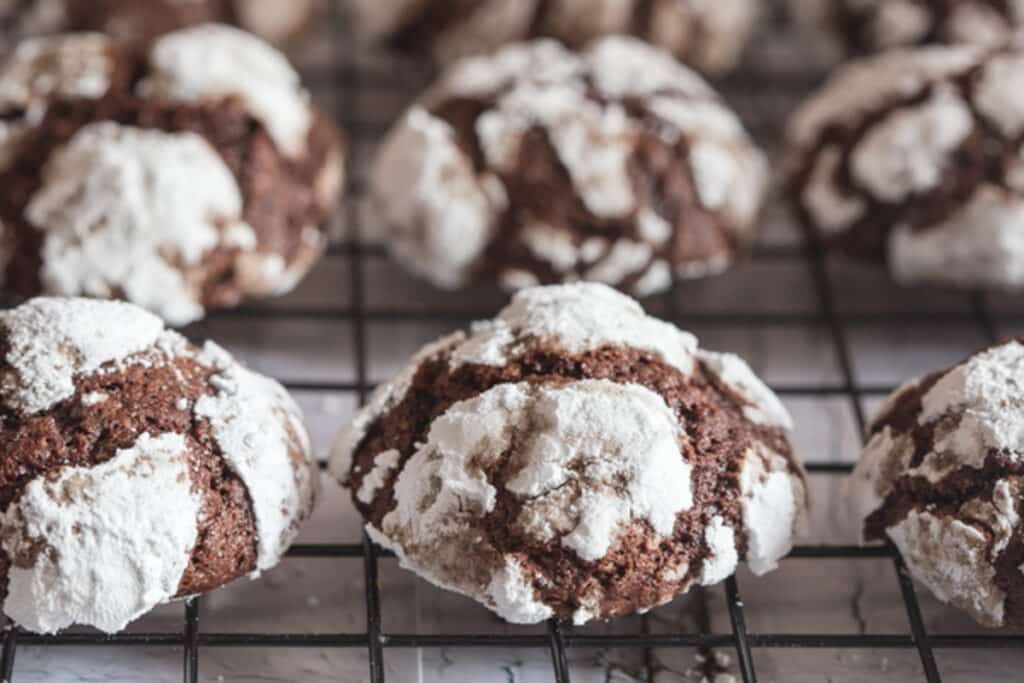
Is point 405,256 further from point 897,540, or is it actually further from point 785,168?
point 897,540

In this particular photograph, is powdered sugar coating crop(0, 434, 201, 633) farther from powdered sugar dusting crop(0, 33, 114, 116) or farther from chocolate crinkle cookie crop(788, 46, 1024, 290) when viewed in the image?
chocolate crinkle cookie crop(788, 46, 1024, 290)

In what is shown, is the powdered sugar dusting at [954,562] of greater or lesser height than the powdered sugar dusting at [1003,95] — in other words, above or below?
below

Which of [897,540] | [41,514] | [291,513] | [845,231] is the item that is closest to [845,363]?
[845,231]

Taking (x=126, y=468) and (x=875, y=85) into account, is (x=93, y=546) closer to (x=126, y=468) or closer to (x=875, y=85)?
(x=126, y=468)

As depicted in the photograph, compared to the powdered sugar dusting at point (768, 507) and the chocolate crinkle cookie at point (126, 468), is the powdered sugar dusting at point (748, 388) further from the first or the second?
the chocolate crinkle cookie at point (126, 468)

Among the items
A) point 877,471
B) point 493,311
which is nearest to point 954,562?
point 877,471

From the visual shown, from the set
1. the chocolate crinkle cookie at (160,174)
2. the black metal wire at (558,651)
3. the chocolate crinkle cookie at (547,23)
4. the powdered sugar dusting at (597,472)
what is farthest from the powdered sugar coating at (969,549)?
the chocolate crinkle cookie at (547,23)

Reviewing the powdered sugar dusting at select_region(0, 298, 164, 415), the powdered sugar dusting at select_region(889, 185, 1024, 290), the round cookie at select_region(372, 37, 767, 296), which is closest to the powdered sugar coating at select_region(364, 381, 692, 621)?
the powdered sugar dusting at select_region(0, 298, 164, 415)
